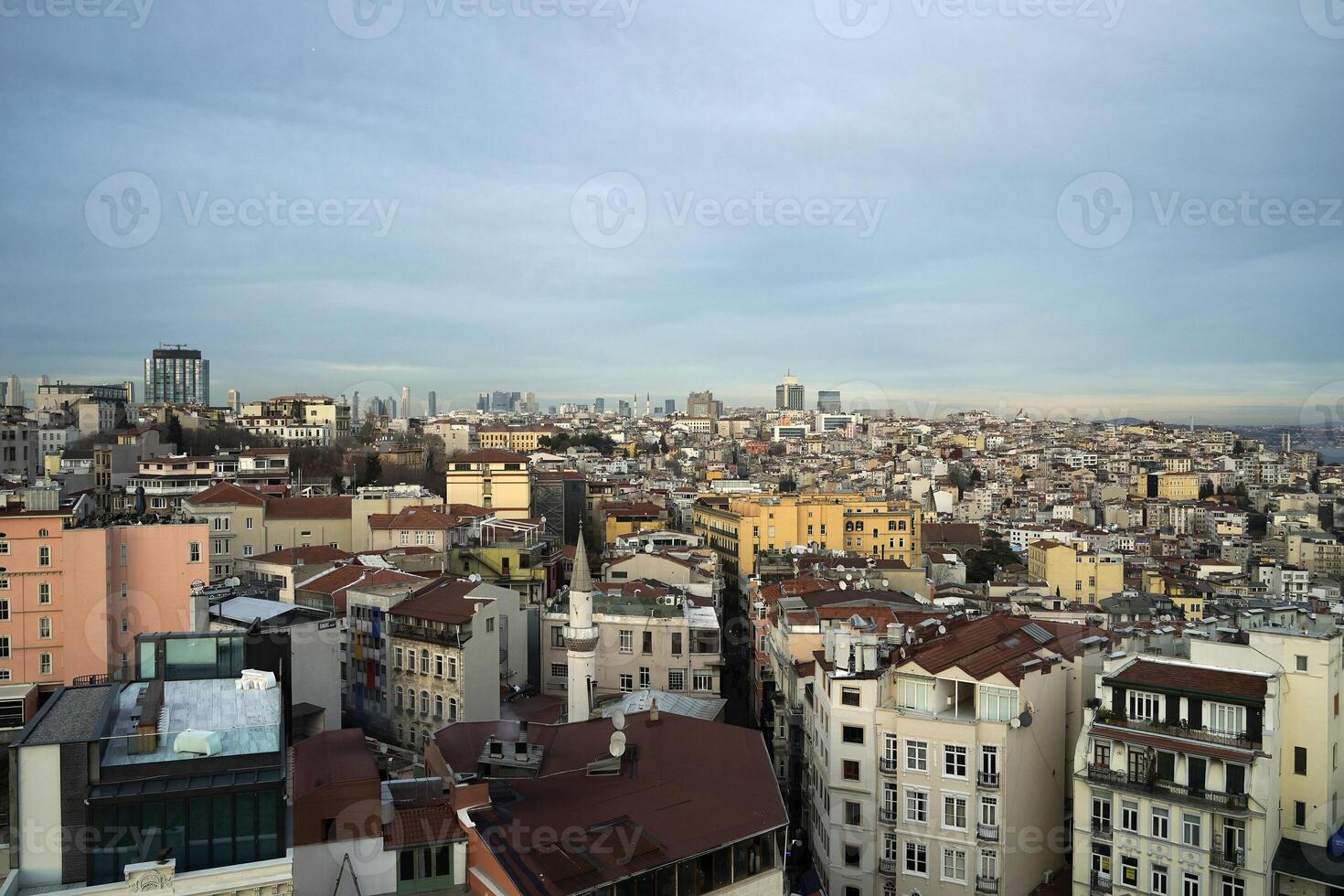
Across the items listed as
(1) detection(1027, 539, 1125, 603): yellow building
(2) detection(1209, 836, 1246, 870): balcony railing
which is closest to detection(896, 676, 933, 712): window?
(2) detection(1209, 836, 1246, 870): balcony railing

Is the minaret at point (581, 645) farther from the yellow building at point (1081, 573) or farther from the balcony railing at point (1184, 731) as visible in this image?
the yellow building at point (1081, 573)

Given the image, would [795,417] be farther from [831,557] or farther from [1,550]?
[1,550]

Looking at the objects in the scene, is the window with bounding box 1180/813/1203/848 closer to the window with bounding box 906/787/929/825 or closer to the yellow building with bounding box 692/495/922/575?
the window with bounding box 906/787/929/825

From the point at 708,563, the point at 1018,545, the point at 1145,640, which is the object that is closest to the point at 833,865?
the point at 1145,640

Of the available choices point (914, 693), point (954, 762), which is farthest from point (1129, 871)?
point (914, 693)

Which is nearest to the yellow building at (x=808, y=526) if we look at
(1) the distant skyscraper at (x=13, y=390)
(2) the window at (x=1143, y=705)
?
(2) the window at (x=1143, y=705)
